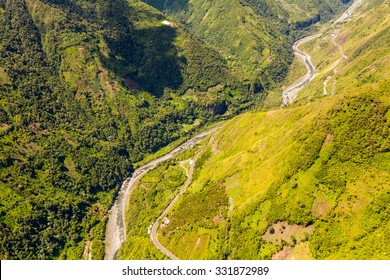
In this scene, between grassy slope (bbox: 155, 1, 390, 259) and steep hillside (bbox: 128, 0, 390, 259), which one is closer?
grassy slope (bbox: 155, 1, 390, 259)

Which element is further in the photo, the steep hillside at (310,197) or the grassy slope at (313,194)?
the steep hillside at (310,197)

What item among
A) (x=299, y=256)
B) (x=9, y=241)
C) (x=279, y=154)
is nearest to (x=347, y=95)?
(x=279, y=154)

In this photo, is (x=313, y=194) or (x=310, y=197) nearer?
(x=310, y=197)

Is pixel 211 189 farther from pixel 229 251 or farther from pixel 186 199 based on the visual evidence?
pixel 229 251

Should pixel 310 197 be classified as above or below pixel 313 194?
below
